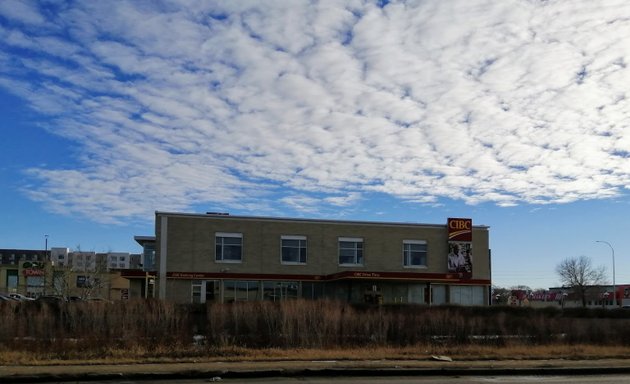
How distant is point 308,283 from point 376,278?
21.6 feet

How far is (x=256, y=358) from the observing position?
18.7 metres

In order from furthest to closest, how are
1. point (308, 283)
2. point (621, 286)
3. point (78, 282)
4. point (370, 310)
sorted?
point (621, 286) < point (78, 282) < point (308, 283) < point (370, 310)

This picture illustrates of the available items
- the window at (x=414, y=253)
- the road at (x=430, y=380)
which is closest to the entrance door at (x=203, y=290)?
the window at (x=414, y=253)

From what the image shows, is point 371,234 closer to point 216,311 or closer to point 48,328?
point 216,311

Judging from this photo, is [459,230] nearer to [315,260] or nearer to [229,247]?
[315,260]

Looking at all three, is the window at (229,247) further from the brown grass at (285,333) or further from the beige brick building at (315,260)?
the brown grass at (285,333)

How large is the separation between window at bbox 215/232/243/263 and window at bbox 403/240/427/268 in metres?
13.6

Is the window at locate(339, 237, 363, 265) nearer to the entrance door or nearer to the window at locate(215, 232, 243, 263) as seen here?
the window at locate(215, 232, 243, 263)

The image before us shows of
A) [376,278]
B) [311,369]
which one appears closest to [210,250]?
[376,278]

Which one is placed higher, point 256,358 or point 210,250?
point 210,250

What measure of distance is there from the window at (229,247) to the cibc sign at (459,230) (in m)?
17.6

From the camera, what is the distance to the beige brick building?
4725 cm

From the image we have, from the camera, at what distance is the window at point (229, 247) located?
1901 inches

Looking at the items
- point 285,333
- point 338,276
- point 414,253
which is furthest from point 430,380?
point 414,253
